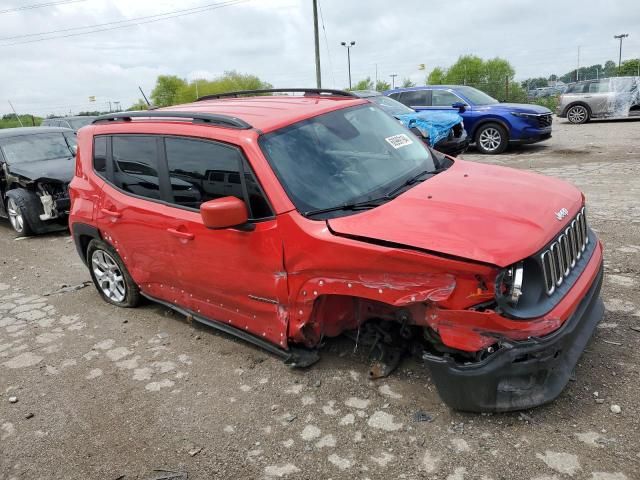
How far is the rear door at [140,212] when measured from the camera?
4023mm

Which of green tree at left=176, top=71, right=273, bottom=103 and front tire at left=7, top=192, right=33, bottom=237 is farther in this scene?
green tree at left=176, top=71, right=273, bottom=103

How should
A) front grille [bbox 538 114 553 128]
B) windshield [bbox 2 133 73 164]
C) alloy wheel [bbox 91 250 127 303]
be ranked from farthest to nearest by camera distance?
front grille [bbox 538 114 553 128] → windshield [bbox 2 133 73 164] → alloy wheel [bbox 91 250 127 303]

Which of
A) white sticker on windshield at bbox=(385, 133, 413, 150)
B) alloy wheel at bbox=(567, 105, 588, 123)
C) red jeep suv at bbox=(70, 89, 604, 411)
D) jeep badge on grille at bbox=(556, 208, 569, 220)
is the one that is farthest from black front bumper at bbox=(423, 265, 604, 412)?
alloy wheel at bbox=(567, 105, 588, 123)

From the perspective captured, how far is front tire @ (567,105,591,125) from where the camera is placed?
17594 millimetres

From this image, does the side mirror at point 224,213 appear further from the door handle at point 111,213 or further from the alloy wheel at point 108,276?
the alloy wheel at point 108,276

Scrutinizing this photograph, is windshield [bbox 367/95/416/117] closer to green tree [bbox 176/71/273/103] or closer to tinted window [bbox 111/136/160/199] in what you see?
tinted window [bbox 111/136/160/199]

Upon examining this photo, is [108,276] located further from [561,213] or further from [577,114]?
[577,114]

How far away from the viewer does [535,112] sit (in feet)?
40.9

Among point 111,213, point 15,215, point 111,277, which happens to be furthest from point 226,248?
point 15,215

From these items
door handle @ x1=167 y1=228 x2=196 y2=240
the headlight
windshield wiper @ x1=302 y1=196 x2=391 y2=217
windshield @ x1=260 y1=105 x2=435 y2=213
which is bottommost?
the headlight

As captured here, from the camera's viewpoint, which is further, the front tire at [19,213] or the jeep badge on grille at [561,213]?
the front tire at [19,213]

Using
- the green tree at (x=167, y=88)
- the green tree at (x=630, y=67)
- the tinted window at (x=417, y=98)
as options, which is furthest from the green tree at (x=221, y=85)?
the tinted window at (x=417, y=98)

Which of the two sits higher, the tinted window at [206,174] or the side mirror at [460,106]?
the side mirror at [460,106]

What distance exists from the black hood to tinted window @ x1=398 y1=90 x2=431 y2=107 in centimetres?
859
